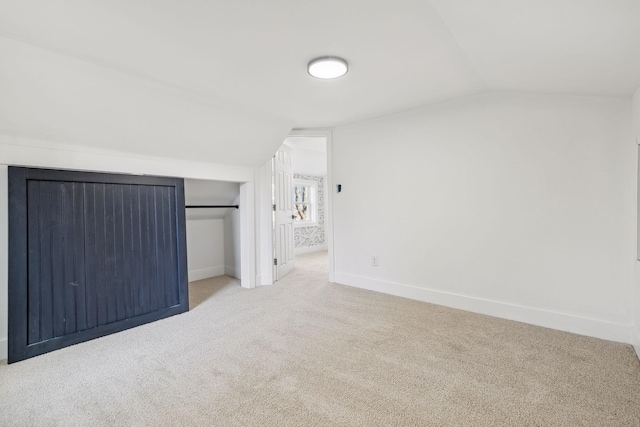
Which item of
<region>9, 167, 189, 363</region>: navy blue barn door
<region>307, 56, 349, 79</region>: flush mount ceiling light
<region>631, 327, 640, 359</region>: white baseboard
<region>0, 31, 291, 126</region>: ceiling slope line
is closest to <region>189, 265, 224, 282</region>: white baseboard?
<region>9, 167, 189, 363</region>: navy blue barn door

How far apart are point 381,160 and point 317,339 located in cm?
215

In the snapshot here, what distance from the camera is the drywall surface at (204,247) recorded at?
4.13 metres

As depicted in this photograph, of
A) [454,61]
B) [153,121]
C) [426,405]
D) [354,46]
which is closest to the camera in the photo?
[426,405]

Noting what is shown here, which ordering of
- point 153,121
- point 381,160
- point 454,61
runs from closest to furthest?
point 454,61 → point 153,121 → point 381,160

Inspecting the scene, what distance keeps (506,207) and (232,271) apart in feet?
11.9

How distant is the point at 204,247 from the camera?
14.1 ft

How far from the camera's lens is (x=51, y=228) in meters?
2.16

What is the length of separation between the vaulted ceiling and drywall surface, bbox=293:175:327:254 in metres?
4.14

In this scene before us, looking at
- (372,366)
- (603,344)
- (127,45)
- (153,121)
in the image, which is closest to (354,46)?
(127,45)

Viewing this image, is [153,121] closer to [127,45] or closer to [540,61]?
[127,45]

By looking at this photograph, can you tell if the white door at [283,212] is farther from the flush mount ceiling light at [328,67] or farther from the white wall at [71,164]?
the flush mount ceiling light at [328,67]

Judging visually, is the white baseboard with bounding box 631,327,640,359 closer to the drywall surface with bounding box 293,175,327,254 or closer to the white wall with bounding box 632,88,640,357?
the white wall with bounding box 632,88,640,357

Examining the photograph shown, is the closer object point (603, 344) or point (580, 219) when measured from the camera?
point (603, 344)

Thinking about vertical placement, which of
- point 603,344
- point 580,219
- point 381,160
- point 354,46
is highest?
point 354,46
